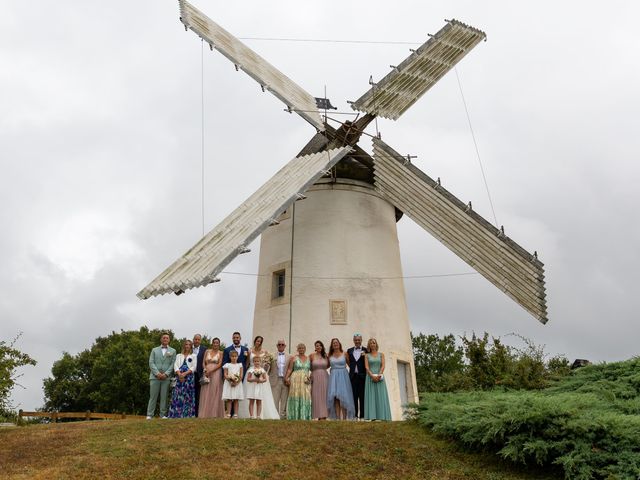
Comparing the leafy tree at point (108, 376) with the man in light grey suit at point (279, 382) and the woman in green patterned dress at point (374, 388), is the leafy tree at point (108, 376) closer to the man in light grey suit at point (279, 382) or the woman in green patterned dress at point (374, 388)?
the man in light grey suit at point (279, 382)

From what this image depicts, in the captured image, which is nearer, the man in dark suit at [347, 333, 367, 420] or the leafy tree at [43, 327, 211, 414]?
the man in dark suit at [347, 333, 367, 420]

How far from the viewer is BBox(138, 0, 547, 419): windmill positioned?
13.7 metres

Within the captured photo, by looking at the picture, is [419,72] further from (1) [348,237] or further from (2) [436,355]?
(2) [436,355]

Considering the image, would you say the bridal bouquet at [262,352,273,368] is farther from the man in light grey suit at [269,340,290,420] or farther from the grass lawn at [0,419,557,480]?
the grass lawn at [0,419,557,480]

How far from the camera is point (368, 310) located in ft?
46.8

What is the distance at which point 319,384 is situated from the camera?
11750 mm

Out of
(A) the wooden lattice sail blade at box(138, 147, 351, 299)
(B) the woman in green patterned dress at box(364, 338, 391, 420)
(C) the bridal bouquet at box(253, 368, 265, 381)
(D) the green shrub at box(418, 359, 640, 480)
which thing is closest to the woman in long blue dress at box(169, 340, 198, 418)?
(C) the bridal bouquet at box(253, 368, 265, 381)

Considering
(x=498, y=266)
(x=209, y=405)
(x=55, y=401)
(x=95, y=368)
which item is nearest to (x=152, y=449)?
(x=209, y=405)

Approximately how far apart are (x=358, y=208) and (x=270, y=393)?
5.34 meters

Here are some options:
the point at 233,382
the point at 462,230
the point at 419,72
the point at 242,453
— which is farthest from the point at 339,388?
the point at 419,72

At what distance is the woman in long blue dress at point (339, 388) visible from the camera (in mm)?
11602

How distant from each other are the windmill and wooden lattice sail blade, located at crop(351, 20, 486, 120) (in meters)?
0.06

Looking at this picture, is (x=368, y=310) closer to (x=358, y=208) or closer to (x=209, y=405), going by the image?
(x=358, y=208)

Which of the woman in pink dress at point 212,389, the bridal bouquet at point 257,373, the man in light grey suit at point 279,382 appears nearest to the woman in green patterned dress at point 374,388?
the man in light grey suit at point 279,382
